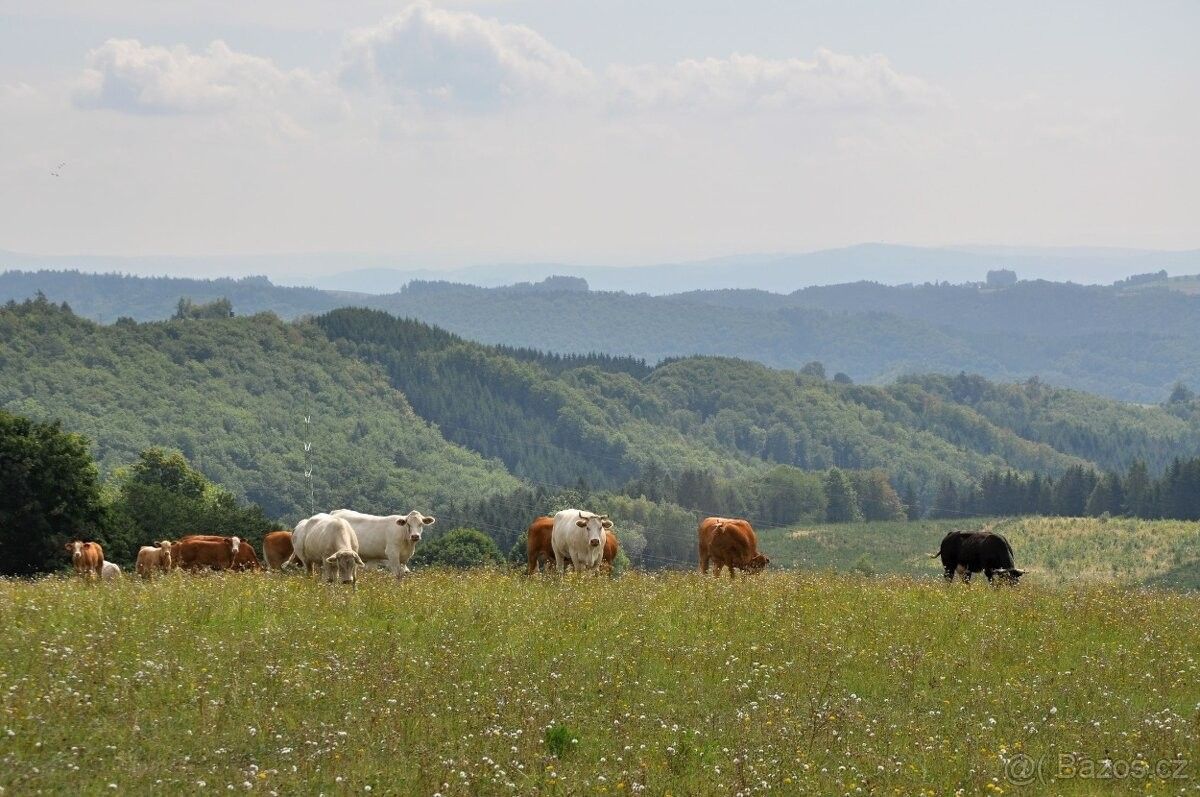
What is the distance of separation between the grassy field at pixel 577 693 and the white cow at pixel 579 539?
6.88 meters

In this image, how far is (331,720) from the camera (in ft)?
47.3

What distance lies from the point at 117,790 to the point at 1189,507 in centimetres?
18903

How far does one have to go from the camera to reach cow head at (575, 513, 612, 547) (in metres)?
28.4

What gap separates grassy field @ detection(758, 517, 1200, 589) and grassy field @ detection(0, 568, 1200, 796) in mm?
77658

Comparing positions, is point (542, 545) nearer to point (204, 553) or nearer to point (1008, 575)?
point (204, 553)

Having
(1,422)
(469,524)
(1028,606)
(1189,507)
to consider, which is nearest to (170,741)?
(1028,606)

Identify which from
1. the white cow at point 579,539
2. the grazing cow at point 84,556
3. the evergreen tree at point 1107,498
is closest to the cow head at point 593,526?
the white cow at point 579,539

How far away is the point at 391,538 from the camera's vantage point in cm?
2808

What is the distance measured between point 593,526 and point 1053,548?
122101 mm

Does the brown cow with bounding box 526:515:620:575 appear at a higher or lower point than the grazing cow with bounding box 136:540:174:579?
higher

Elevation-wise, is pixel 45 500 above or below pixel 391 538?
below

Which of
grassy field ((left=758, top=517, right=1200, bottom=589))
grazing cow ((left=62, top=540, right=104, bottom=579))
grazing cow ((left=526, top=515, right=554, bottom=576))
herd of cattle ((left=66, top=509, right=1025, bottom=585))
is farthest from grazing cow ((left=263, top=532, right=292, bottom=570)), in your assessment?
grassy field ((left=758, top=517, right=1200, bottom=589))

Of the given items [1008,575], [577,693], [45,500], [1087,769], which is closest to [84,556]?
[1008,575]

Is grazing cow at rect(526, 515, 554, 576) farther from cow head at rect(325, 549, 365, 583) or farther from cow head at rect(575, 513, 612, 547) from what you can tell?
cow head at rect(325, 549, 365, 583)
